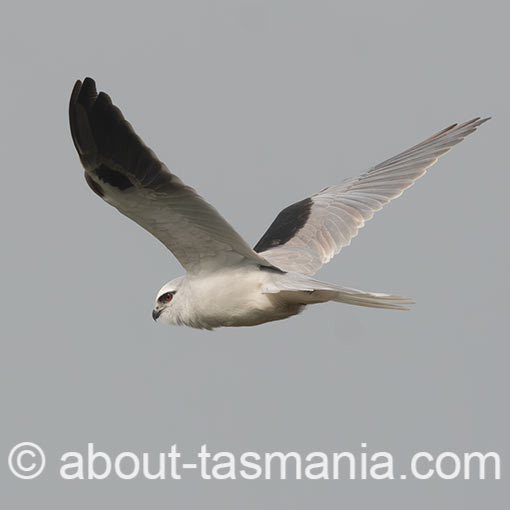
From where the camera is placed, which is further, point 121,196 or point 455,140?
point 455,140

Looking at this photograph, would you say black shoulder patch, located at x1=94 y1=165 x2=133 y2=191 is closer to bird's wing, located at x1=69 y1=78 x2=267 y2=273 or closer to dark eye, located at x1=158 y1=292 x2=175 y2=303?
bird's wing, located at x1=69 y1=78 x2=267 y2=273

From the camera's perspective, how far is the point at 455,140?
10484mm

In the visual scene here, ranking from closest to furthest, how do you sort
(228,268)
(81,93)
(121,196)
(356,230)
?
(81,93) → (121,196) → (228,268) → (356,230)

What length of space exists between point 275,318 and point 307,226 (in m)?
1.79

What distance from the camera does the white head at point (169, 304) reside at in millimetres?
8703

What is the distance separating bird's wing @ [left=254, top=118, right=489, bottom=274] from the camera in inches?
380

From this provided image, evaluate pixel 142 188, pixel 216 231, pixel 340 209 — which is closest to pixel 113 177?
pixel 142 188

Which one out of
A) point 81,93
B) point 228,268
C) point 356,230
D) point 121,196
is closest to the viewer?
point 81,93

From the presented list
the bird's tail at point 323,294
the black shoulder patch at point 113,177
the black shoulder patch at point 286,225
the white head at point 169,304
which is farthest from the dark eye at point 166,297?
the black shoulder patch at point 113,177

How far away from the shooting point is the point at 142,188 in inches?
294

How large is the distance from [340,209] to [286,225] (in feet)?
1.60

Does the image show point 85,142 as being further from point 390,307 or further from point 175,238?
point 390,307

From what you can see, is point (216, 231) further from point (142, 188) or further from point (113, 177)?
point (113, 177)

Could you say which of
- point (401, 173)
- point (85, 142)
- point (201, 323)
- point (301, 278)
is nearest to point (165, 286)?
point (201, 323)
